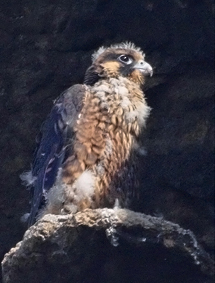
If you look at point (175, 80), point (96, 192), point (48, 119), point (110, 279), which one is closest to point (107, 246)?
point (110, 279)

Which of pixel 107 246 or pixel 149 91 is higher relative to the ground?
pixel 149 91

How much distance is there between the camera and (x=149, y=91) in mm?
6617

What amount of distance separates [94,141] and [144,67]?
0.71 meters

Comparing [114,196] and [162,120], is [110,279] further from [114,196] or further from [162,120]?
[162,120]

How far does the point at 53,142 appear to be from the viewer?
5984 mm

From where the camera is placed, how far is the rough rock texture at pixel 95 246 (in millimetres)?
Result: 5027

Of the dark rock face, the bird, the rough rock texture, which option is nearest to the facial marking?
the bird

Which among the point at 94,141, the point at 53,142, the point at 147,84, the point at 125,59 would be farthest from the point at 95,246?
the point at 147,84

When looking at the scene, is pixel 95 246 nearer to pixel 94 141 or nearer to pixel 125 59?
pixel 94 141

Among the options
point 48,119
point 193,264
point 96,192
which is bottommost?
point 193,264

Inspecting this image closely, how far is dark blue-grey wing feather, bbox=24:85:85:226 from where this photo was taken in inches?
229

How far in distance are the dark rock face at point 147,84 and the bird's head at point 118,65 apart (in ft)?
0.71

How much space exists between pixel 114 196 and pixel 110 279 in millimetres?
856

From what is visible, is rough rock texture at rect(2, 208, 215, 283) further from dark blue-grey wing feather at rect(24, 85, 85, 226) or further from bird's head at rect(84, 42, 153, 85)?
bird's head at rect(84, 42, 153, 85)
